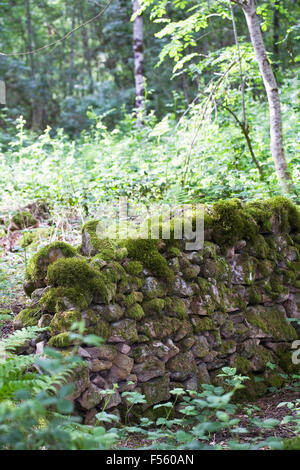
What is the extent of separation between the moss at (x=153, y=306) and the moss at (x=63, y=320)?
0.66 m

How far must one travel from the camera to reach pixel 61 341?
115 inches

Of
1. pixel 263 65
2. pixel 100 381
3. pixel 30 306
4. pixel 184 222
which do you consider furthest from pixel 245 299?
pixel 263 65

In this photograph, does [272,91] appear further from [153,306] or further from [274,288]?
[153,306]

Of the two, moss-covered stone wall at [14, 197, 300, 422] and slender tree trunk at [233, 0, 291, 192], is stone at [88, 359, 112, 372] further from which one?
slender tree trunk at [233, 0, 291, 192]

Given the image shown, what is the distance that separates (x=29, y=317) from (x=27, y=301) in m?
0.83

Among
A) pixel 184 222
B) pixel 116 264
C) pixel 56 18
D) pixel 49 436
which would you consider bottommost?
pixel 49 436

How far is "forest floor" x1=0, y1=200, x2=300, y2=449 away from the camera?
3.08m

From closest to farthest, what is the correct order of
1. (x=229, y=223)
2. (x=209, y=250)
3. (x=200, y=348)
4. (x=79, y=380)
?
1. (x=79, y=380)
2. (x=200, y=348)
3. (x=209, y=250)
4. (x=229, y=223)

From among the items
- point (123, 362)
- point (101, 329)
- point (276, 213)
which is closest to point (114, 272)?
point (101, 329)

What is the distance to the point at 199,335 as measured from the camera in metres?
3.82

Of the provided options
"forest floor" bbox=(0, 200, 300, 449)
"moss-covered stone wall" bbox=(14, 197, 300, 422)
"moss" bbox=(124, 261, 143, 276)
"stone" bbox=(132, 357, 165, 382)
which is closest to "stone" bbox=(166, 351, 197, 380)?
"moss-covered stone wall" bbox=(14, 197, 300, 422)

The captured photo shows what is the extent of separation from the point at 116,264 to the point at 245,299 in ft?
5.09

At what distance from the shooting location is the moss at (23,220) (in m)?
6.08
